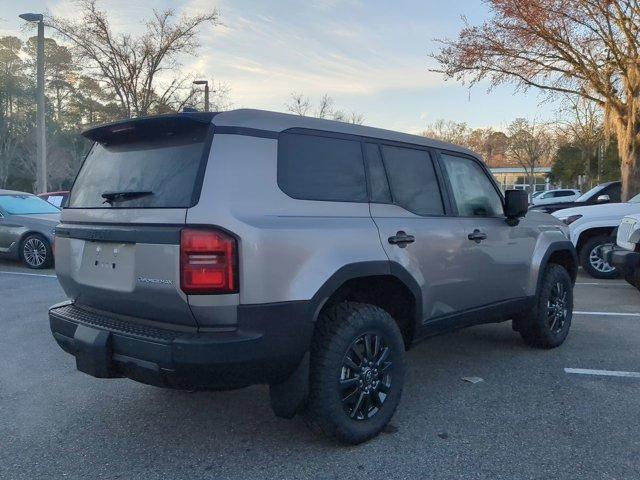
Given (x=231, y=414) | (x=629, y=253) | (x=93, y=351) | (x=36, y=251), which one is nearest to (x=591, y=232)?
(x=629, y=253)

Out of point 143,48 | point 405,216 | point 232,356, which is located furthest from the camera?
point 143,48

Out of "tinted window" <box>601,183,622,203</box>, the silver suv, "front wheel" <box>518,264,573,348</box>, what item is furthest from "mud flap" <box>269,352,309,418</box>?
"tinted window" <box>601,183,622,203</box>

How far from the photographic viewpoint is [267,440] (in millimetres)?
3307

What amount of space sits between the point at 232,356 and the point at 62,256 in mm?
1518

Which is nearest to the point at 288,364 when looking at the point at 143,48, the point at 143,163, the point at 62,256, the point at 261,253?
the point at 261,253

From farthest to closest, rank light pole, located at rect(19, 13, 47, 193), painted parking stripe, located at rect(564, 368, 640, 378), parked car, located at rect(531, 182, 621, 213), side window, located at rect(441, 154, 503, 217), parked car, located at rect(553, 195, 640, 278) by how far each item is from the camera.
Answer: light pole, located at rect(19, 13, 47, 193)
parked car, located at rect(531, 182, 621, 213)
parked car, located at rect(553, 195, 640, 278)
painted parking stripe, located at rect(564, 368, 640, 378)
side window, located at rect(441, 154, 503, 217)

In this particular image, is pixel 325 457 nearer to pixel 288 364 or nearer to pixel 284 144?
pixel 288 364

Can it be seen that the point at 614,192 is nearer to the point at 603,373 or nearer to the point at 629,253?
the point at 629,253

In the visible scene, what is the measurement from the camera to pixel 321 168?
3254 millimetres

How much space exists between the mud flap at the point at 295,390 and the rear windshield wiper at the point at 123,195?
1.22 m

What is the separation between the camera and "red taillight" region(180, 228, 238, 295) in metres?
2.66

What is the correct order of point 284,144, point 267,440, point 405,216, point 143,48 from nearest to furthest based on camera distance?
point 284,144 → point 267,440 → point 405,216 → point 143,48

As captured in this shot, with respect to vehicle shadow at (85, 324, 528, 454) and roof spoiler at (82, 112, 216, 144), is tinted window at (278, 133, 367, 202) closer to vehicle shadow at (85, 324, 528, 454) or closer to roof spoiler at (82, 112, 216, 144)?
roof spoiler at (82, 112, 216, 144)

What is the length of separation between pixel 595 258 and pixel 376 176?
7237mm
